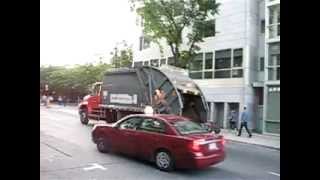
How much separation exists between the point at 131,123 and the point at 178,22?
805mm

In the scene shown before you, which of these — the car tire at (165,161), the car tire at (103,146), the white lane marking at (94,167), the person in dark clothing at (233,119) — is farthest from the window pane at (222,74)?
the white lane marking at (94,167)

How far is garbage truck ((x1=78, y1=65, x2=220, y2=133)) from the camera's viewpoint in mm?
2311

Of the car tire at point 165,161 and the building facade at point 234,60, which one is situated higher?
the building facade at point 234,60

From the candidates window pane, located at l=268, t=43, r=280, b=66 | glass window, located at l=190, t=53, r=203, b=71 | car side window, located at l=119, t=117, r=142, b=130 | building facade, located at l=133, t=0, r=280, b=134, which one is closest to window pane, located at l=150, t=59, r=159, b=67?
building facade, located at l=133, t=0, r=280, b=134

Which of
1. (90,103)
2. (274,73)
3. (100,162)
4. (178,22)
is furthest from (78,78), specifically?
(274,73)

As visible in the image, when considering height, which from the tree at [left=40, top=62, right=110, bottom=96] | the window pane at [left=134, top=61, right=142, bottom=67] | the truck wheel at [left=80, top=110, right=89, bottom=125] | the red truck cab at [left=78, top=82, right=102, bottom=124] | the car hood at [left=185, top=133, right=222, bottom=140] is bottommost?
the car hood at [left=185, top=133, right=222, bottom=140]

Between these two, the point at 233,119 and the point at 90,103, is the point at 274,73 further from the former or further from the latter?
the point at 90,103

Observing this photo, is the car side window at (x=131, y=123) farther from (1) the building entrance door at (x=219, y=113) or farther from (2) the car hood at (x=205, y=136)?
(1) the building entrance door at (x=219, y=113)

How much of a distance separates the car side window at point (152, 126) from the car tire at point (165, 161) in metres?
0.12

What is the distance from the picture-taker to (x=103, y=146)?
2221 millimetres

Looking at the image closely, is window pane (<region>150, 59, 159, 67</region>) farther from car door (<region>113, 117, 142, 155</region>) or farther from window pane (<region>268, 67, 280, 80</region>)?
window pane (<region>268, 67, 280, 80</region>)

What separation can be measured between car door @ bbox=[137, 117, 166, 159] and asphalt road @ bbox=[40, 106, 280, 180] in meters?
0.06

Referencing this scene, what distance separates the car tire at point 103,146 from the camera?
2.20 m
